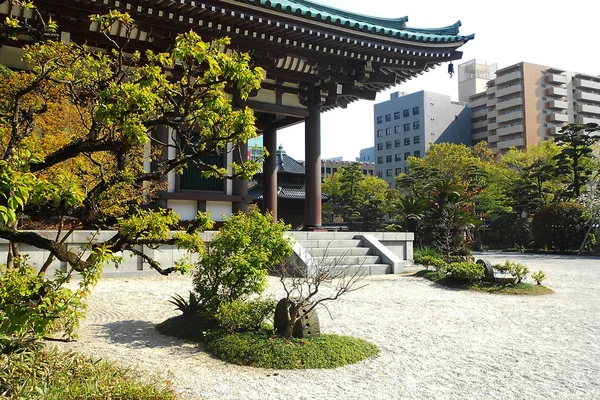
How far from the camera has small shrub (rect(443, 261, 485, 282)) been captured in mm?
11400

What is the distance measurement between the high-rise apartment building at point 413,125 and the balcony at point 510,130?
7.14 metres

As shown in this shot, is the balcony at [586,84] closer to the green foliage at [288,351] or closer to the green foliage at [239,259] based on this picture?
the green foliage at [239,259]

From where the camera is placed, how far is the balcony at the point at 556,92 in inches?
2692

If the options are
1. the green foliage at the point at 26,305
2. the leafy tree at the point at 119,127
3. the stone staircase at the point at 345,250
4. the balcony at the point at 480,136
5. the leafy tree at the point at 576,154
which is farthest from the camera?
the balcony at the point at 480,136

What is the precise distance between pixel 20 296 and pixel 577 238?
1203 inches

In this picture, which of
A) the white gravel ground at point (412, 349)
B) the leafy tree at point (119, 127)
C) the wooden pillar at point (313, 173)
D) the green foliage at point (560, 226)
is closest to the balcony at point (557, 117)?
the green foliage at point (560, 226)

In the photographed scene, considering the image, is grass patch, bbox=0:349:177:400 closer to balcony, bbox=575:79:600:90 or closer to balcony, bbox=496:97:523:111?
balcony, bbox=496:97:523:111

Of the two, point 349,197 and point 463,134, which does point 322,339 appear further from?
point 463,134

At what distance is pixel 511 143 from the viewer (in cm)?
6831

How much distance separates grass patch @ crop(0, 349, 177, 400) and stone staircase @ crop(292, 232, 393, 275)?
8.70m

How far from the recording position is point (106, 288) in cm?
1018

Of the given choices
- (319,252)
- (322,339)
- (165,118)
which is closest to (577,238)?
(319,252)

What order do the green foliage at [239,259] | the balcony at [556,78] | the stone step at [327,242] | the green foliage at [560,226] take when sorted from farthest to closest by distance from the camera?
the balcony at [556,78]
the green foliage at [560,226]
the stone step at [327,242]
the green foliage at [239,259]

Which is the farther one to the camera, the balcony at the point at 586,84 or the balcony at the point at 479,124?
the balcony at the point at 479,124
